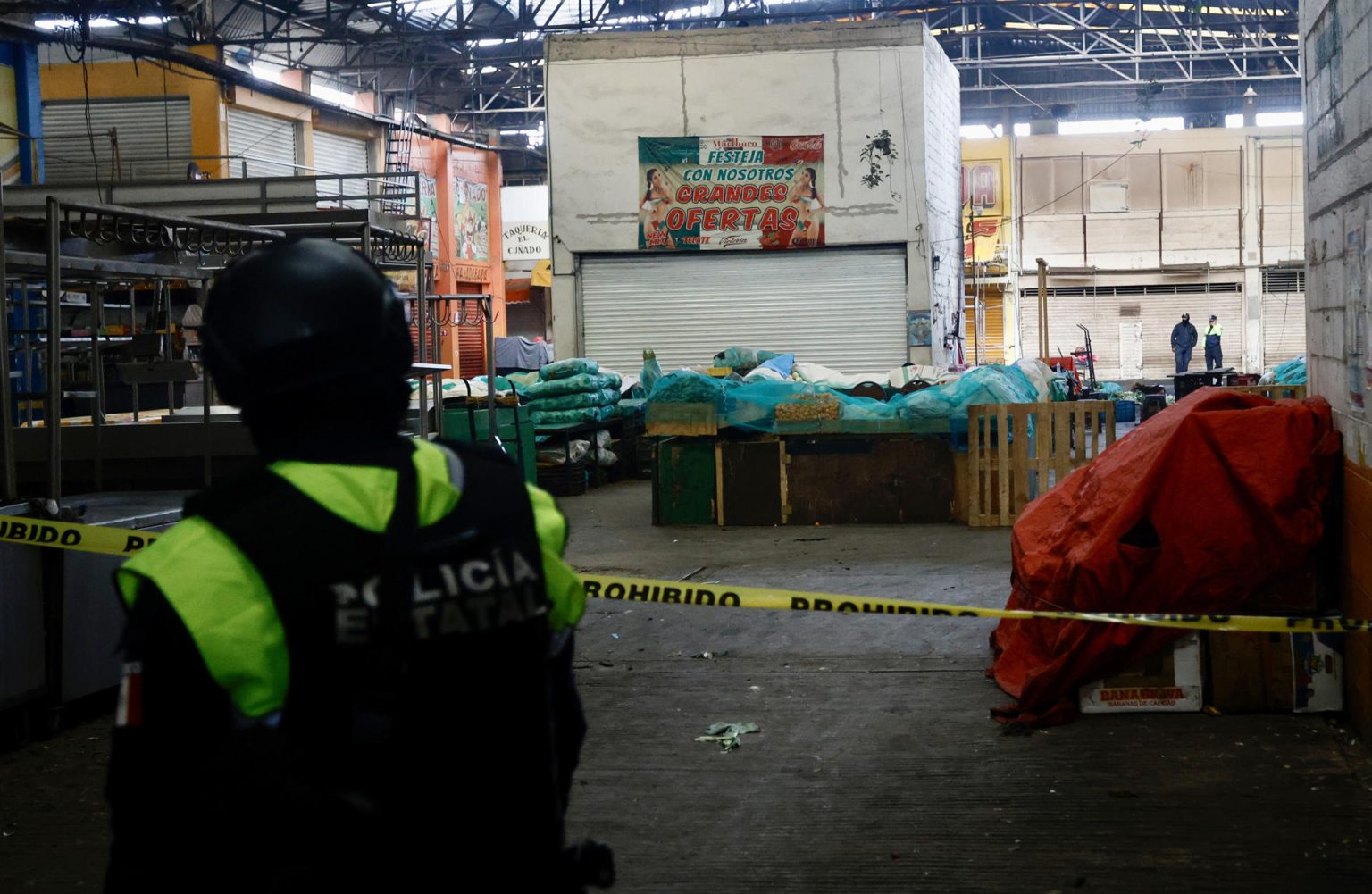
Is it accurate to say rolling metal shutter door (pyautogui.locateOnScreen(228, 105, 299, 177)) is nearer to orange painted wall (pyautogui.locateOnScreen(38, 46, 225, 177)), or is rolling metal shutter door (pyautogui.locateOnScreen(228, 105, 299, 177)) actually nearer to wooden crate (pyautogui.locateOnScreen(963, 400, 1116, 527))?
orange painted wall (pyautogui.locateOnScreen(38, 46, 225, 177))

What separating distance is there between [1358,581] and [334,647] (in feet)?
17.4

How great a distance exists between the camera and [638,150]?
22.7 metres

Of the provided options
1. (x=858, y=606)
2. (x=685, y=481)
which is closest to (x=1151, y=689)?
(x=858, y=606)

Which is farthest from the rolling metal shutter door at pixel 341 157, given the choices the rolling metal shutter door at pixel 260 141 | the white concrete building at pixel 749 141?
the white concrete building at pixel 749 141

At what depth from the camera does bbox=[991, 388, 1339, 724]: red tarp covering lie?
6004 millimetres

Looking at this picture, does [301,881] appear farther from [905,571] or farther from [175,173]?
[175,173]

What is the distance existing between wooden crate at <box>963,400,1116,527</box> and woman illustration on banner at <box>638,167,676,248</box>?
1093 cm

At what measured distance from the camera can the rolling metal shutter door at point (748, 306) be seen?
2267 cm

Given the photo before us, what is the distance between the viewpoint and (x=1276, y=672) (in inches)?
245

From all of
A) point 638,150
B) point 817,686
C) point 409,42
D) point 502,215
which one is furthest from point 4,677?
point 502,215

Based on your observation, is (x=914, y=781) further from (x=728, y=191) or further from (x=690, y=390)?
(x=728, y=191)

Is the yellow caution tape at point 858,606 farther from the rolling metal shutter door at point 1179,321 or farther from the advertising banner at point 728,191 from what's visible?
the rolling metal shutter door at point 1179,321

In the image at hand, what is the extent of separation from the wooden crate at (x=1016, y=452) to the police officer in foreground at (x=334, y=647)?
34.3 ft

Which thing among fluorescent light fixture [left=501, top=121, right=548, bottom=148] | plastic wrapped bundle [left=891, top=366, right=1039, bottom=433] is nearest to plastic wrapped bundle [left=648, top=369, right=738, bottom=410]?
plastic wrapped bundle [left=891, top=366, right=1039, bottom=433]
